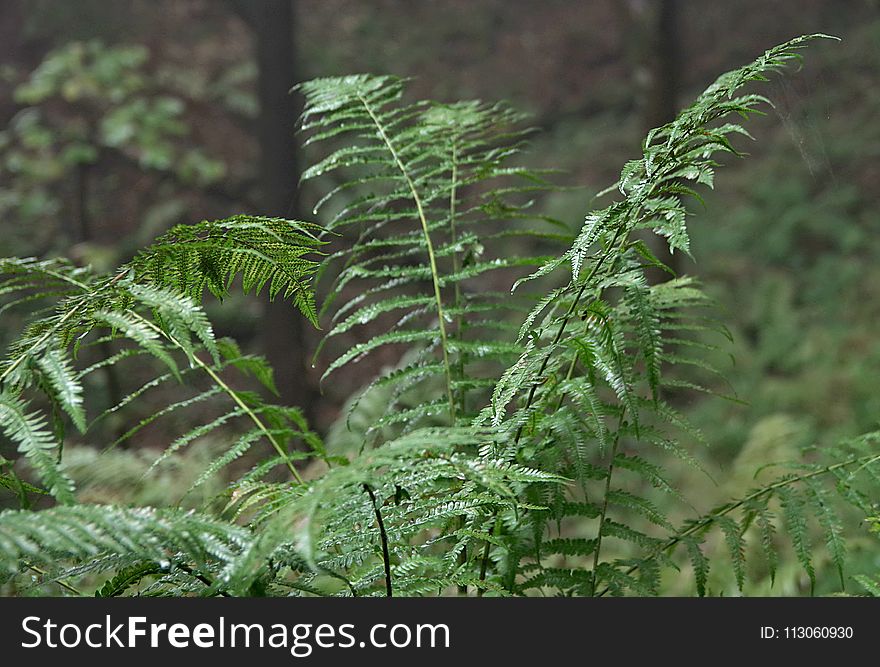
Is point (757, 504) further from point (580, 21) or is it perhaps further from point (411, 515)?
point (580, 21)

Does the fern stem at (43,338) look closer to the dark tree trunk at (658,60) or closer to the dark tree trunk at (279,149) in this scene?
the dark tree trunk at (658,60)

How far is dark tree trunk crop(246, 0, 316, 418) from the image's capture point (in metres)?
3.52

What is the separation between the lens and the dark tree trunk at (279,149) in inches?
138

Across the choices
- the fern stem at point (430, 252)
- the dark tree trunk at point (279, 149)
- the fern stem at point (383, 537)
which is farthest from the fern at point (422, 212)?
the dark tree trunk at point (279, 149)

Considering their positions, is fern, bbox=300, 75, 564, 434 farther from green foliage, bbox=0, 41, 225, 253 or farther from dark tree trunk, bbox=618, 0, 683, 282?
green foliage, bbox=0, 41, 225, 253

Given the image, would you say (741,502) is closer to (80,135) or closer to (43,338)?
(43,338)

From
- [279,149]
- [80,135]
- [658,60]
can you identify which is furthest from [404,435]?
[80,135]

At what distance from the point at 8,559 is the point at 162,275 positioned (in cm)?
41

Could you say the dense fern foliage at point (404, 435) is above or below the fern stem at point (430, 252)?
below

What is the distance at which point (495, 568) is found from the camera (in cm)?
122

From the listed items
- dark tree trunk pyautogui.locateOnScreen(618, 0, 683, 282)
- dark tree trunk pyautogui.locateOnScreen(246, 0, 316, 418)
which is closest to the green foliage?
dark tree trunk pyautogui.locateOnScreen(246, 0, 316, 418)

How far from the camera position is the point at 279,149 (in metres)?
3.52

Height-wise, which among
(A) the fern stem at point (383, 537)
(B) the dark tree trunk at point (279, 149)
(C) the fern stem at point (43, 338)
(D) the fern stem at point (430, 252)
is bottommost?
(A) the fern stem at point (383, 537)
